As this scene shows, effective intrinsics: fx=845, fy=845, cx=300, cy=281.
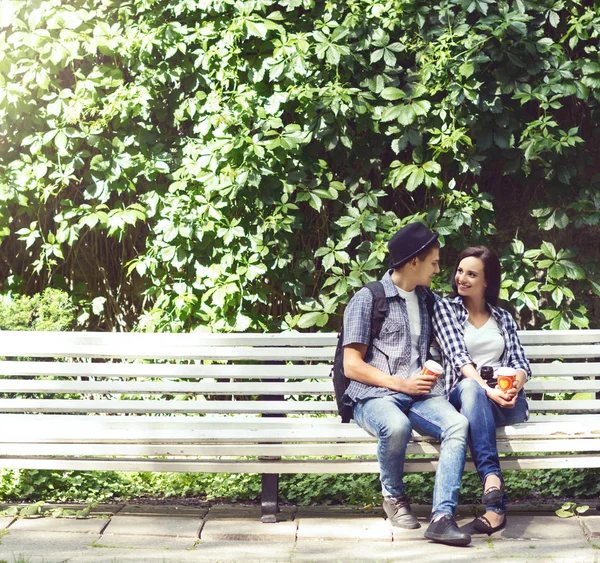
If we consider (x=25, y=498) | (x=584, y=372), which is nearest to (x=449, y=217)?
(x=584, y=372)

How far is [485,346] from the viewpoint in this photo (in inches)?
157

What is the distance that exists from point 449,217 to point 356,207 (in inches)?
22.8

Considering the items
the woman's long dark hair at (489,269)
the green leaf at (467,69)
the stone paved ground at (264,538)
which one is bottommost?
the stone paved ground at (264,538)

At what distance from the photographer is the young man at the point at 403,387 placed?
350 centimetres

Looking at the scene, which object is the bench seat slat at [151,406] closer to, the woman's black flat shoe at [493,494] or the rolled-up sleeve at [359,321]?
the rolled-up sleeve at [359,321]

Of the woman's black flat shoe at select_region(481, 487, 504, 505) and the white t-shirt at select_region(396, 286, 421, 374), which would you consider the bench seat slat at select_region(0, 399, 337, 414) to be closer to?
the white t-shirt at select_region(396, 286, 421, 374)

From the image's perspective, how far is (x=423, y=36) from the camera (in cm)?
477

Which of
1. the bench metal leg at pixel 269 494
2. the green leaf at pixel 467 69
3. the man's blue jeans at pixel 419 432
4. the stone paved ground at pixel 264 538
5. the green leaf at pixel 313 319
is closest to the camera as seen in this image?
the stone paved ground at pixel 264 538

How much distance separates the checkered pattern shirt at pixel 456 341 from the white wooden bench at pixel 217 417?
17 cm

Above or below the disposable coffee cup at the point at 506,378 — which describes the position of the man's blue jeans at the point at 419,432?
below

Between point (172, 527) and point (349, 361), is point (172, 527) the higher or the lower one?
the lower one

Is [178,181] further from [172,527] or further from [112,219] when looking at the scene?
[172,527]

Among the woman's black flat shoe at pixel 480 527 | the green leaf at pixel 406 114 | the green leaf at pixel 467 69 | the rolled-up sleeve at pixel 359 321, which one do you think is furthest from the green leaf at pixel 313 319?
the woman's black flat shoe at pixel 480 527

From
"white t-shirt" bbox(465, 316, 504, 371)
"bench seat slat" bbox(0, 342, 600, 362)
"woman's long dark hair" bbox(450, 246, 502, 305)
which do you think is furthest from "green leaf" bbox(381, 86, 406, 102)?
"bench seat slat" bbox(0, 342, 600, 362)
